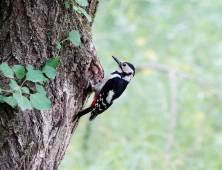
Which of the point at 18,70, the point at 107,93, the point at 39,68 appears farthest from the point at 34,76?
the point at 107,93

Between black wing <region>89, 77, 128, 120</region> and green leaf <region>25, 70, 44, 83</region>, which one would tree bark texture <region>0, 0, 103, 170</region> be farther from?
black wing <region>89, 77, 128, 120</region>

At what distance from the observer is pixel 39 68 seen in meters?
1.80

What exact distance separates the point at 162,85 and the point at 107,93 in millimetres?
2283

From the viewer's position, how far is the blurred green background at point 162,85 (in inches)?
189

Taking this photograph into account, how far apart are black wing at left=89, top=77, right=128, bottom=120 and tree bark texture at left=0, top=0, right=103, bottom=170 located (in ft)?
2.85

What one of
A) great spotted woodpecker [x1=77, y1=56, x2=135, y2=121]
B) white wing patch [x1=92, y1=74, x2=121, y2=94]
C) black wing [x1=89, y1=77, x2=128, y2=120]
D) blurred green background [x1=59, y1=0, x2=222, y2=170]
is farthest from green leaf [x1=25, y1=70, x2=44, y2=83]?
blurred green background [x1=59, y1=0, x2=222, y2=170]

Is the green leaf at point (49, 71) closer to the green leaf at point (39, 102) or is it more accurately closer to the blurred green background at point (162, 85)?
the green leaf at point (39, 102)

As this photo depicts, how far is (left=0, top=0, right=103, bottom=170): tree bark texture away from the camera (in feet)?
5.63

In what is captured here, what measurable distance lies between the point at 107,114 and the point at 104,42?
1285 millimetres

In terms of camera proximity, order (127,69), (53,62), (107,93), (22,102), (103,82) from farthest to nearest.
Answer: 1. (127,69)
2. (107,93)
3. (103,82)
4. (53,62)
5. (22,102)

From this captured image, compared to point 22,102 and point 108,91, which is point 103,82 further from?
point 22,102

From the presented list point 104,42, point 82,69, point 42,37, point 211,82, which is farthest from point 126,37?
point 42,37

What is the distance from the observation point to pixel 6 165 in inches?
68.5

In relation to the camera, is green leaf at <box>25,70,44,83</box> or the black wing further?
the black wing
